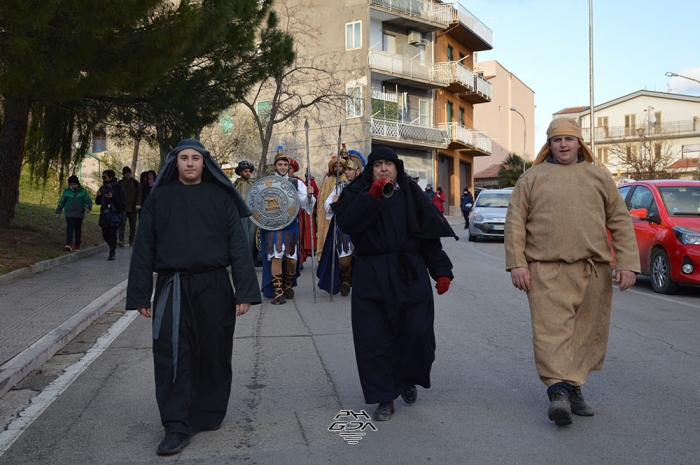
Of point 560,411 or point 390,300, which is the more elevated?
point 390,300

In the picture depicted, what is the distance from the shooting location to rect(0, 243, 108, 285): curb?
12.9 m

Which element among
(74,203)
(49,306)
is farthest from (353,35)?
(49,306)

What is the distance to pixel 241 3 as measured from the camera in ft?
52.9

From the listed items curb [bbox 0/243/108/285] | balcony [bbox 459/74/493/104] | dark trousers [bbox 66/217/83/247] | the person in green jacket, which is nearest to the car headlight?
curb [bbox 0/243/108/285]

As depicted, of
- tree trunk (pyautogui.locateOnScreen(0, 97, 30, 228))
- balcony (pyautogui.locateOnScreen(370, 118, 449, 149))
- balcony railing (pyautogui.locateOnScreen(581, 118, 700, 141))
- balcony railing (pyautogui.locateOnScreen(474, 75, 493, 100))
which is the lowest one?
tree trunk (pyautogui.locateOnScreen(0, 97, 30, 228))

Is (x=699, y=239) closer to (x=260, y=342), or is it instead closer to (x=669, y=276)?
(x=669, y=276)

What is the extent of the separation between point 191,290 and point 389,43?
130 feet

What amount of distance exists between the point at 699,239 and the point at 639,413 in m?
6.61

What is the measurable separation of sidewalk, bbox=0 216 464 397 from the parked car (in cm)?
1152

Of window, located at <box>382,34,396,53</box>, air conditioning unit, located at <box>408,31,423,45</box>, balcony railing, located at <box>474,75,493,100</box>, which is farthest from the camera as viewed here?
balcony railing, located at <box>474,75,493,100</box>

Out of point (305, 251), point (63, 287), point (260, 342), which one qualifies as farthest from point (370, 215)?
point (63, 287)

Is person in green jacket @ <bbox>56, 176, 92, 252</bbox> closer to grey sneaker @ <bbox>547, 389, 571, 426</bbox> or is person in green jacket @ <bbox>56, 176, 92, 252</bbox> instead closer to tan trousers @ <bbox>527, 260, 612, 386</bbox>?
tan trousers @ <bbox>527, 260, 612, 386</bbox>

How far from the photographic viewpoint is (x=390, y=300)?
5.34 meters

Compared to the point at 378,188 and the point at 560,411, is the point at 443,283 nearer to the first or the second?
the point at 378,188
